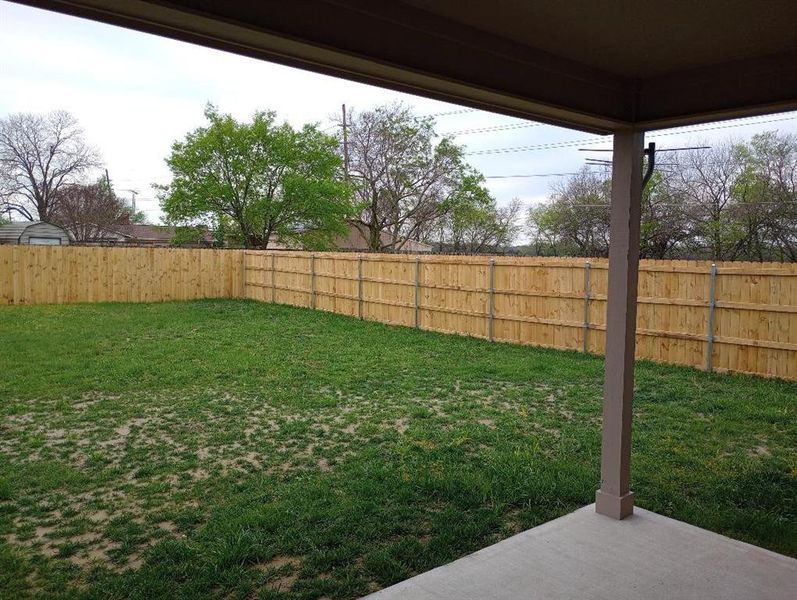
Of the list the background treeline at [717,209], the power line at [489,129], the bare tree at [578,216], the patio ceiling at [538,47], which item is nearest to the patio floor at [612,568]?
the patio ceiling at [538,47]

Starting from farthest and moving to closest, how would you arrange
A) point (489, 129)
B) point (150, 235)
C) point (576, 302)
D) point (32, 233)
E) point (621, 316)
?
point (150, 235) < point (489, 129) < point (32, 233) < point (576, 302) < point (621, 316)

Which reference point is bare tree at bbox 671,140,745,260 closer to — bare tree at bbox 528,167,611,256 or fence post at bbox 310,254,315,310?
bare tree at bbox 528,167,611,256

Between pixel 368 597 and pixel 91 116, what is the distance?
32.5 meters

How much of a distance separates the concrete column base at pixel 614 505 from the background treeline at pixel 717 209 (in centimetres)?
1356

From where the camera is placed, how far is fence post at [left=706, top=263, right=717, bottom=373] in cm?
871

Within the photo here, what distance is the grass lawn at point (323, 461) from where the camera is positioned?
3357 millimetres

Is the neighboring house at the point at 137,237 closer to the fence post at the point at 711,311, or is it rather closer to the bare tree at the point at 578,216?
the bare tree at the point at 578,216

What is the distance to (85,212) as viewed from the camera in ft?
96.9

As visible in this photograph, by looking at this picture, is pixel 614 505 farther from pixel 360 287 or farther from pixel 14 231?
pixel 14 231

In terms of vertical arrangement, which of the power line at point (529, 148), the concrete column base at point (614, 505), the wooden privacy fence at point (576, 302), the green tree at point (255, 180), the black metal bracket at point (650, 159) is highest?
the power line at point (529, 148)

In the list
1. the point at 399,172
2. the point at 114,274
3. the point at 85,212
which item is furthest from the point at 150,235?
the point at 114,274

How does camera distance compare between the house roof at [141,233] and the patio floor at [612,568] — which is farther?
the house roof at [141,233]

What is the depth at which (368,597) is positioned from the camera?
9.33 ft

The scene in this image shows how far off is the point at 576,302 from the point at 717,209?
982 cm
